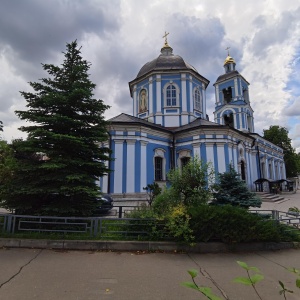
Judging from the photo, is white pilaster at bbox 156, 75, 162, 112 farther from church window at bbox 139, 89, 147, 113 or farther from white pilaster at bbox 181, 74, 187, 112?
white pilaster at bbox 181, 74, 187, 112

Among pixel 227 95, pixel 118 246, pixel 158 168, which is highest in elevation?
pixel 227 95

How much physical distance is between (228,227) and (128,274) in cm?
308

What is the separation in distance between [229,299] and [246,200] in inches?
253

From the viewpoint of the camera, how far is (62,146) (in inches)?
318

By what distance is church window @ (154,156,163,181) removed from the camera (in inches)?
824

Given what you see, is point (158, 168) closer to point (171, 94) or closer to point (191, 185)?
point (171, 94)

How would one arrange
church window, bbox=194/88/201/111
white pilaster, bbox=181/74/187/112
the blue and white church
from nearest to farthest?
the blue and white church
white pilaster, bbox=181/74/187/112
church window, bbox=194/88/201/111

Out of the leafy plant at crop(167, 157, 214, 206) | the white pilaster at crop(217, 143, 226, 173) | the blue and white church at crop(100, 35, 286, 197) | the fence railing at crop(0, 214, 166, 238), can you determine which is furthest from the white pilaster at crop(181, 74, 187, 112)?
the fence railing at crop(0, 214, 166, 238)

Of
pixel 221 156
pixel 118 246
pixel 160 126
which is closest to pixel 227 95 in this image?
pixel 160 126

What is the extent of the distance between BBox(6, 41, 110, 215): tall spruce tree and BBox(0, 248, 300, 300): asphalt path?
2.08m

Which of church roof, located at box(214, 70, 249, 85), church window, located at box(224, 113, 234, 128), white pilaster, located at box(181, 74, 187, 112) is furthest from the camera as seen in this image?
church window, located at box(224, 113, 234, 128)

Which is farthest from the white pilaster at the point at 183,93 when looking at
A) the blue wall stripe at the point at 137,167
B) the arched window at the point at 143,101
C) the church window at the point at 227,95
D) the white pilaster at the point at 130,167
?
the church window at the point at 227,95

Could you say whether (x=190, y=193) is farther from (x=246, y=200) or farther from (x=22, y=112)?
(x=22, y=112)

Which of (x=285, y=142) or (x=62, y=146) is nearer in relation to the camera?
(x=62, y=146)
